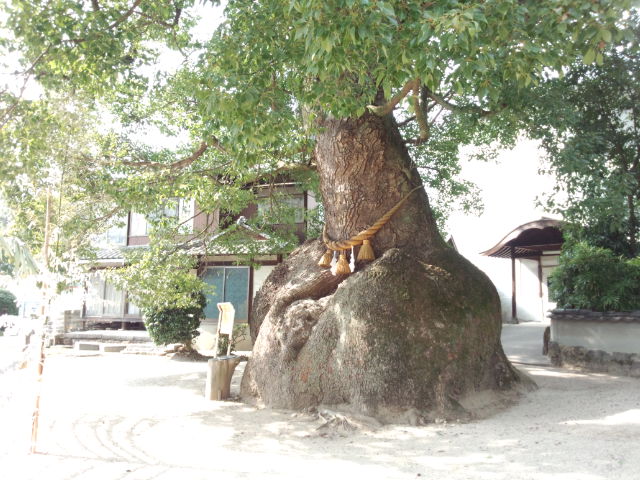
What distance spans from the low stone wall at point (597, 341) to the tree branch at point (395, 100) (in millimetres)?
5813

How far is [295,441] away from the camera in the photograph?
16.7 ft

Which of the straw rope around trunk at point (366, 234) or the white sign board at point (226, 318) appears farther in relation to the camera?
the white sign board at point (226, 318)

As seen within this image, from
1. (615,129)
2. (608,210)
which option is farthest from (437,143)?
(608,210)

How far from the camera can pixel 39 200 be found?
927 centimetres

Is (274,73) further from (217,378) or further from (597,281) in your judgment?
(597,281)

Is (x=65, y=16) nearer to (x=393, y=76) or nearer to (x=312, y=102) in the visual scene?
(x=312, y=102)

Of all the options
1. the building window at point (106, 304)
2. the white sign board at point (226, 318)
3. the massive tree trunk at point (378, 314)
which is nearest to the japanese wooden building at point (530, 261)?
the massive tree trunk at point (378, 314)

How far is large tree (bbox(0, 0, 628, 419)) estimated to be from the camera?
4.39 meters

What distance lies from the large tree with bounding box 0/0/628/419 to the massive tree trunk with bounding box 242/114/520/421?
20 mm

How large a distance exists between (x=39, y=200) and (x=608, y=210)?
30.9 ft

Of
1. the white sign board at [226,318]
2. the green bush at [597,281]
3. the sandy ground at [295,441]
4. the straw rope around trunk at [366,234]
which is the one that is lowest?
the sandy ground at [295,441]

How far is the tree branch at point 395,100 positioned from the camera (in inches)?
240

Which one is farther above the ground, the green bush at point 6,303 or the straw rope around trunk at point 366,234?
the straw rope around trunk at point 366,234

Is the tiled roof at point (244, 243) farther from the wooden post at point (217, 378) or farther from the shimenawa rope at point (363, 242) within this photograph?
the shimenawa rope at point (363, 242)
